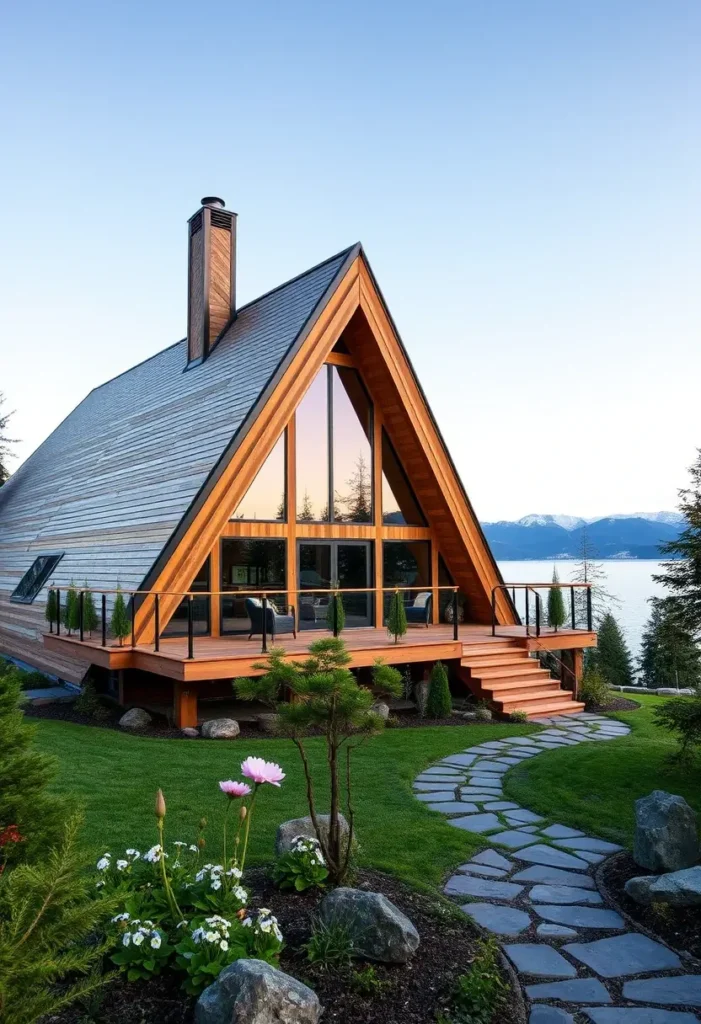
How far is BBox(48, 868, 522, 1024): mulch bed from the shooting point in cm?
320

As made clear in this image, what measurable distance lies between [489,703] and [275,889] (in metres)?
7.60

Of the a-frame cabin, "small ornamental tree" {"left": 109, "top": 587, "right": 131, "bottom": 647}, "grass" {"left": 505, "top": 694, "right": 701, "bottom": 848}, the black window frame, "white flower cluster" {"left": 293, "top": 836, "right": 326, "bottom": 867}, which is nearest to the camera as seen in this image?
"white flower cluster" {"left": 293, "top": 836, "right": 326, "bottom": 867}

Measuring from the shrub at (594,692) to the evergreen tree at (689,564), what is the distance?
5.42 m

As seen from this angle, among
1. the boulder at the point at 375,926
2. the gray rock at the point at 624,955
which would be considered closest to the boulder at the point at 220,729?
the boulder at the point at 375,926

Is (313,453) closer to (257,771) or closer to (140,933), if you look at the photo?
(257,771)

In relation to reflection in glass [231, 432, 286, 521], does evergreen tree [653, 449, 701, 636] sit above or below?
below

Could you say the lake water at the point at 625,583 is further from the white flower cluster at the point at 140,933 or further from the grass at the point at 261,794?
the white flower cluster at the point at 140,933

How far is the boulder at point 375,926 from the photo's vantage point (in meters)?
3.68

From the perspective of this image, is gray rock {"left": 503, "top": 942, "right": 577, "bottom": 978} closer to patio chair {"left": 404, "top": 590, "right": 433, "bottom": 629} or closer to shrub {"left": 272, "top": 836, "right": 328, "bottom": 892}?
shrub {"left": 272, "top": 836, "right": 328, "bottom": 892}

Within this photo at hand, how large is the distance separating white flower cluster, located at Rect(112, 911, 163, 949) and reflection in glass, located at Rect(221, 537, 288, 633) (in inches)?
365

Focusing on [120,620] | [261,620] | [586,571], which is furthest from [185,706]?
[586,571]

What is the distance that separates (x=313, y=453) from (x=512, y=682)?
17.8 feet

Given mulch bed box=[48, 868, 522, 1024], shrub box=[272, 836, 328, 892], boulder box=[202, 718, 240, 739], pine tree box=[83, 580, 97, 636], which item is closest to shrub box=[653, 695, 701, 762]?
mulch bed box=[48, 868, 522, 1024]

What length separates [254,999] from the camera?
2.86 m
